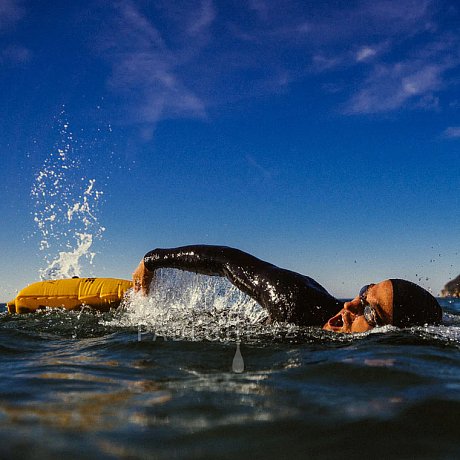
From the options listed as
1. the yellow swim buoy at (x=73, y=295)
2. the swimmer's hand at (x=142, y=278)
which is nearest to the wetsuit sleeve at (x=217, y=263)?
the swimmer's hand at (x=142, y=278)

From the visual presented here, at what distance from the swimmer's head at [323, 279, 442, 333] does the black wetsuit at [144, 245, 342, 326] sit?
0.28m

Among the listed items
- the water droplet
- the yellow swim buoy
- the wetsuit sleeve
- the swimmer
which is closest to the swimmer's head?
the swimmer

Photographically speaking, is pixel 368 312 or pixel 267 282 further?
pixel 267 282

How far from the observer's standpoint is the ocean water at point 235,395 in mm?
1975

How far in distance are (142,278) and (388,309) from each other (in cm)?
344

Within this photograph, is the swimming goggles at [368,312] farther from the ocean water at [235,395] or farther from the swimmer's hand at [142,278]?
the swimmer's hand at [142,278]

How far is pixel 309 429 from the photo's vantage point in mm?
2145

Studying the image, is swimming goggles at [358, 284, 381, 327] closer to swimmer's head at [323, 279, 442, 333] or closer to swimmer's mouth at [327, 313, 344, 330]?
swimmer's head at [323, 279, 442, 333]

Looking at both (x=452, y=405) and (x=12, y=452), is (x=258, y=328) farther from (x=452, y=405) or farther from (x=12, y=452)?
(x=12, y=452)

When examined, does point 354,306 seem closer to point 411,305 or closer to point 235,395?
point 411,305

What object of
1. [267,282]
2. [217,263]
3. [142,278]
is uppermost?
[217,263]

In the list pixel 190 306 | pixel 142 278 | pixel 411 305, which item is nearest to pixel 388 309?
pixel 411 305

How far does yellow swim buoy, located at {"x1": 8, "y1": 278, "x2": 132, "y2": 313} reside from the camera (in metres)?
9.45

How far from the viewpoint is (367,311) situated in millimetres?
5238
